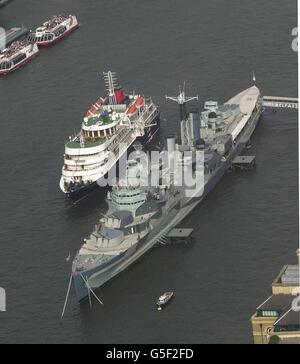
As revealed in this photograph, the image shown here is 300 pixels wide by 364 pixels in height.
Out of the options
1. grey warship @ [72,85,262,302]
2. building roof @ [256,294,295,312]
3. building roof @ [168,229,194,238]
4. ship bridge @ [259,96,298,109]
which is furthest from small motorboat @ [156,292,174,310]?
ship bridge @ [259,96,298,109]

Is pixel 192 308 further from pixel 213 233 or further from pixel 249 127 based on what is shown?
pixel 249 127

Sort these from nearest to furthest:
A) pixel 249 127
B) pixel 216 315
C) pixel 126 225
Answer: pixel 216 315, pixel 126 225, pixel 249 127

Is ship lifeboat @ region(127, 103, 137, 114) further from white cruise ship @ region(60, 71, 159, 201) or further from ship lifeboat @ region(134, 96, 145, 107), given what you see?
ship lifeboat @ region(134, 96, 145, 107)

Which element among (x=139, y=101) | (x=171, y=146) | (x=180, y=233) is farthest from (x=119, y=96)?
(x=180, y=233)

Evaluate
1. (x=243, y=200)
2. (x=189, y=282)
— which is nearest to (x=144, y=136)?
(x=243, y=200)

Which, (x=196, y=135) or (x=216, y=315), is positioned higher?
(x=196, y=135)

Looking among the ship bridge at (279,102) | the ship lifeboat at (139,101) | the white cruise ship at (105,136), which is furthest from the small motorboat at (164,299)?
the ship bridge at (279,102)

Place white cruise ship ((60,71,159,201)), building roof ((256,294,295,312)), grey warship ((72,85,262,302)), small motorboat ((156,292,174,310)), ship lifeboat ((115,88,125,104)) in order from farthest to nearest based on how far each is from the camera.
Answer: ship lifeboat ((115,88,125,104)) → white cruise ship ((60,71,159,201)) → grey warship ((72,85,262,302)) → small motorboat ((156,292,174,310)) → building roof ((256,294,295,312))
